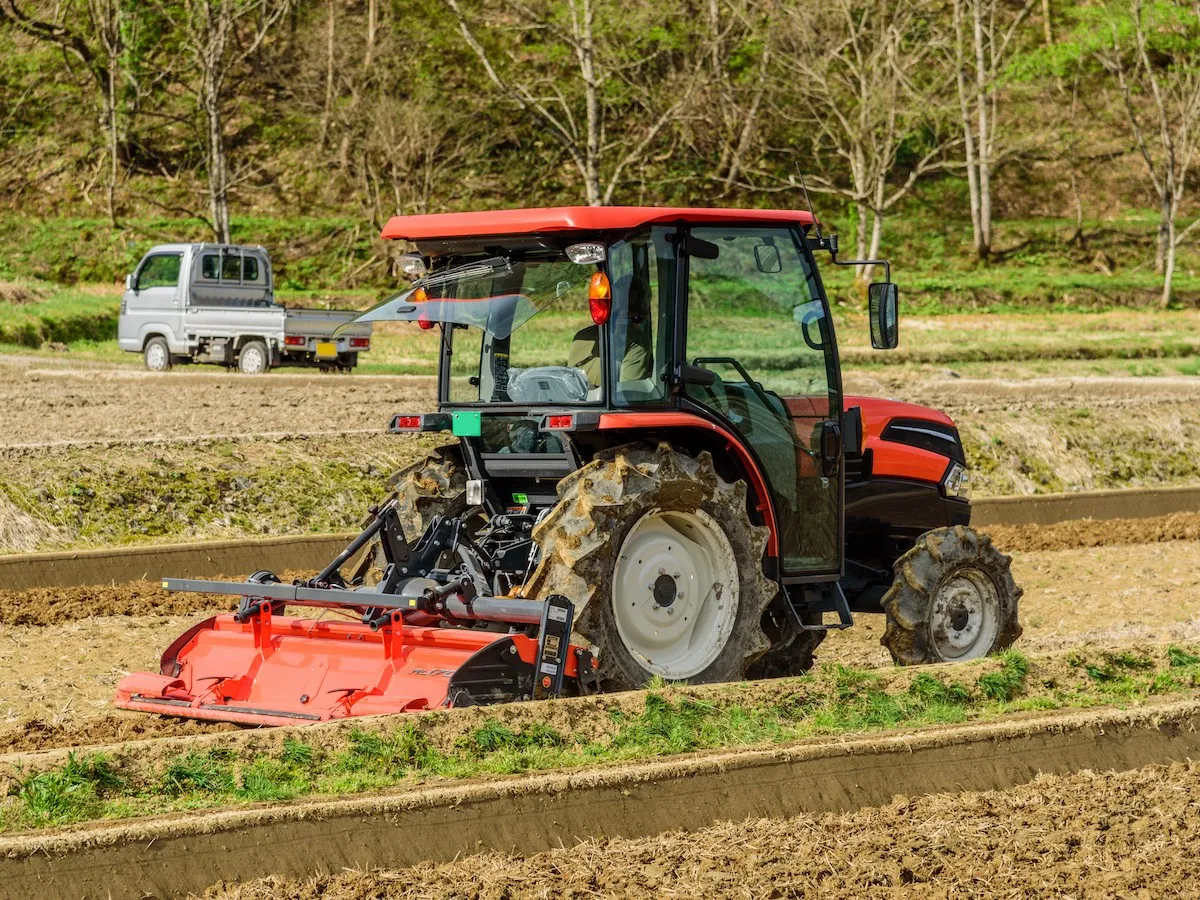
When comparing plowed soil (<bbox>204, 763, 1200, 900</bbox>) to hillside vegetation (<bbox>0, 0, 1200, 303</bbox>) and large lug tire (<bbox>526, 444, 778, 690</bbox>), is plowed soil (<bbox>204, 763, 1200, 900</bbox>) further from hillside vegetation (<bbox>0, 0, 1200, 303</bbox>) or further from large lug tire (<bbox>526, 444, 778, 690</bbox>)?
hillside vegetation (<bbox>0, 0, 1200, 303</bbox>)

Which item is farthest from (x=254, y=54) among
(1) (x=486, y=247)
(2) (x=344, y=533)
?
A: (1) (x=486, y=247)

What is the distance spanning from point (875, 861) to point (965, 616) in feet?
10.5

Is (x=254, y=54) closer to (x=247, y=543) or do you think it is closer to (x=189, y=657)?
(x=247, y=543)

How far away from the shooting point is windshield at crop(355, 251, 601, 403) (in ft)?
22.6

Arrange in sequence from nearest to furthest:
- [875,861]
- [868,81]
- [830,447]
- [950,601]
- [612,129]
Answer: [875,861]
[830,447]
[950,601]
[868,81]
[612,129]

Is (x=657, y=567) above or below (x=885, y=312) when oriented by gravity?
below

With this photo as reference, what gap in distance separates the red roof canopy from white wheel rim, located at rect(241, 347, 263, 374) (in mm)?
18464

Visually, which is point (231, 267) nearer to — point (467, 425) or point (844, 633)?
point (844, 633)

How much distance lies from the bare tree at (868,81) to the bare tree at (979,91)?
0.79 m

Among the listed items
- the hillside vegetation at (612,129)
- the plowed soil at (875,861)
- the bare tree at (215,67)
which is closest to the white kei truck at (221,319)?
the bare tree at (215,67)

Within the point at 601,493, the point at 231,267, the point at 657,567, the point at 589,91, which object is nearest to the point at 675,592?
the point at 657,567

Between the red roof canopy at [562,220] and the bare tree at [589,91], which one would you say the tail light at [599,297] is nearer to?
the red roof canopy at [562,220]

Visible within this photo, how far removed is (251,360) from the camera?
991 inches

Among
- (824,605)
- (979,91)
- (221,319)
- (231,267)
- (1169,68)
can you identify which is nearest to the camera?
(824,605)
